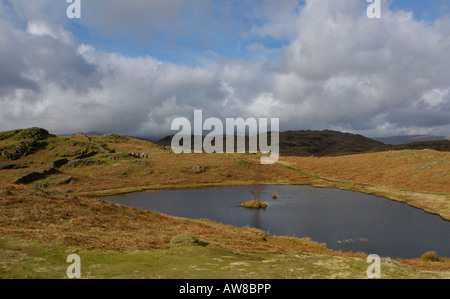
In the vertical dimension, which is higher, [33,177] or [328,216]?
[33,177]

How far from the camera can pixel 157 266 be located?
57.5 ft

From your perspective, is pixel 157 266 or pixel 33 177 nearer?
pixel 157 266

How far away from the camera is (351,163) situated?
118 meters

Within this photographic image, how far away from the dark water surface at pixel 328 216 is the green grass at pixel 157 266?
77.0 ft

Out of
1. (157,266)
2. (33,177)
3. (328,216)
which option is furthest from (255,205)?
(33,177)

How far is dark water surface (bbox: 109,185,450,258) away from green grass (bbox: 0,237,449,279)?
23.5m

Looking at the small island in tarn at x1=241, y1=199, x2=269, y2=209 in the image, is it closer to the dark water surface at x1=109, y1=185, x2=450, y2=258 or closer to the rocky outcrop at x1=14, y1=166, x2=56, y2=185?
the dark water surface at x1=109, y1=185, x2=450, y2=258

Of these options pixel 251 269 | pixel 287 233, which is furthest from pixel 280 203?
pixel 251 269

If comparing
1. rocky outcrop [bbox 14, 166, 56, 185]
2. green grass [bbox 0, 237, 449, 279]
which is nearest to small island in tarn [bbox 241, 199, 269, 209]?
green grass [bbox 0, 237, 449, 279]

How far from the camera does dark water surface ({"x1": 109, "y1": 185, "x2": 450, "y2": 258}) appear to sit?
40.6m

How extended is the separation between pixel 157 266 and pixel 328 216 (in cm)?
4548

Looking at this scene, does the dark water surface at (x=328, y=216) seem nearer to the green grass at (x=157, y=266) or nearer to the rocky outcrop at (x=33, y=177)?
the green grass at (x=157, y=266)

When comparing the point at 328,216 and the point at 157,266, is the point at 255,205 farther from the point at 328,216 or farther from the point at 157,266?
the point at 157,266
